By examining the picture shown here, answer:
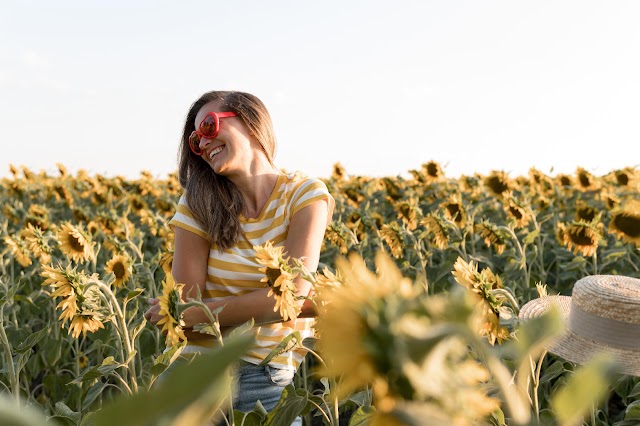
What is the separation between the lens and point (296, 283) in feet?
7.28

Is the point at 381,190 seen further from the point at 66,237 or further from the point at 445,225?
the point at 66,237

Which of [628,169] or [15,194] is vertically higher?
[628,169]

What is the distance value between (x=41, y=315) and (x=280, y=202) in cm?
326

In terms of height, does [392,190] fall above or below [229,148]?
below

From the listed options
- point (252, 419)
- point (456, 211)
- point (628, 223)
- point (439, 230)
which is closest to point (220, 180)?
point (252, 419)

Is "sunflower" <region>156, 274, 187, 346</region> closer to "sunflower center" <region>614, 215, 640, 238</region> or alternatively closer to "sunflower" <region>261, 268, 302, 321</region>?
"sunflower" <region>261, 268, 302, 321</region>

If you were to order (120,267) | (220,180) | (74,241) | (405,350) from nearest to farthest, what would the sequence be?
1. (405,350)
2. (220,180)
3. (120,267)
4. (74,241)

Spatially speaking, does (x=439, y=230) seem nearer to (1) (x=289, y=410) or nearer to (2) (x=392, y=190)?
(1) (x=289, y=410)

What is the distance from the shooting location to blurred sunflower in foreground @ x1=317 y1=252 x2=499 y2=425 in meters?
0.46

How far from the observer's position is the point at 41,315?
16.5 feet

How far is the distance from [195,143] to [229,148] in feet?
0.69

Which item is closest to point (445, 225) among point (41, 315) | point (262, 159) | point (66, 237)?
point (262, 159)

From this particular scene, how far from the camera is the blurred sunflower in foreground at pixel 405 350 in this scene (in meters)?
0.46

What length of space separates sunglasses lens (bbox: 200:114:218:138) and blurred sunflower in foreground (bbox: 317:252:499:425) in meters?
2.06
